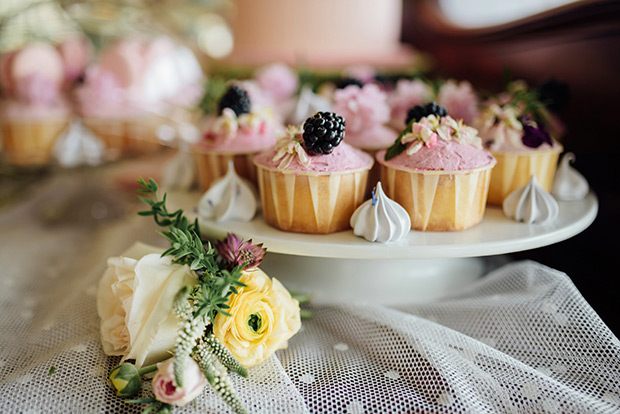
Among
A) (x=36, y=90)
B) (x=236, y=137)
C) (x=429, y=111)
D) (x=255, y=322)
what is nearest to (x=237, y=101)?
(x=236, y=137)

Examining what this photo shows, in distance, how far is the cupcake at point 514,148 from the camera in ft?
3.54

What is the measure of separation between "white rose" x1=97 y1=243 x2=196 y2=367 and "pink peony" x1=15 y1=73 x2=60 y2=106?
3.01 ft

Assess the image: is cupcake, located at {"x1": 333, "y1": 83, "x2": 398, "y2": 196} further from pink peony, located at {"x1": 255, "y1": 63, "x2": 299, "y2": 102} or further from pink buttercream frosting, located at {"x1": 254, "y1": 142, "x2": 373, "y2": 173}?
pink peony, located at {"x1": 255, "y1": 63, "x2": 299, "y2": 102}

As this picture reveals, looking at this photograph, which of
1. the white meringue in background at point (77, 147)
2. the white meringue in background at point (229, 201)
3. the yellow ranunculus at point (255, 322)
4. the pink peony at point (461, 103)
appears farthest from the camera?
the white meringue in background at point (77, 147)

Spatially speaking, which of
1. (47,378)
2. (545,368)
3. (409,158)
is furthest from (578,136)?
(47,378)

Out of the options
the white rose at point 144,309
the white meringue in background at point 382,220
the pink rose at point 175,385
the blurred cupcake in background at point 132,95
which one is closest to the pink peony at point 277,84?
the blurred cupcake in background at point 132,95

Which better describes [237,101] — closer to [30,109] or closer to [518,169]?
[518,169]

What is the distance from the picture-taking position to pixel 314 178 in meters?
0.95

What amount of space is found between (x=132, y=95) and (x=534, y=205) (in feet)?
4.27

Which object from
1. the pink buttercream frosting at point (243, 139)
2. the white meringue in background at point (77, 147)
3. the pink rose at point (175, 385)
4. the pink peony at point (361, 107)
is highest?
the pink peony at point (361, 107)

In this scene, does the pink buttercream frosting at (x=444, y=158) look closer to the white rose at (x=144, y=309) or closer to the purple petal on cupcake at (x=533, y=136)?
the purple petal on cupcake at (x=533, y=136)

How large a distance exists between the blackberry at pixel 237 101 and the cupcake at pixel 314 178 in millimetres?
211

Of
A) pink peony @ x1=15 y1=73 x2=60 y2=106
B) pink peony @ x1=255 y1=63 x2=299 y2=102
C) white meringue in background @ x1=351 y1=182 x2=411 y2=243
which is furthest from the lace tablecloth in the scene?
pink peony @ x1=255 y1=63 x2=299 y2=102

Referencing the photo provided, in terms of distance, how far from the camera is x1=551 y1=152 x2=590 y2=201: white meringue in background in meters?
1.15
